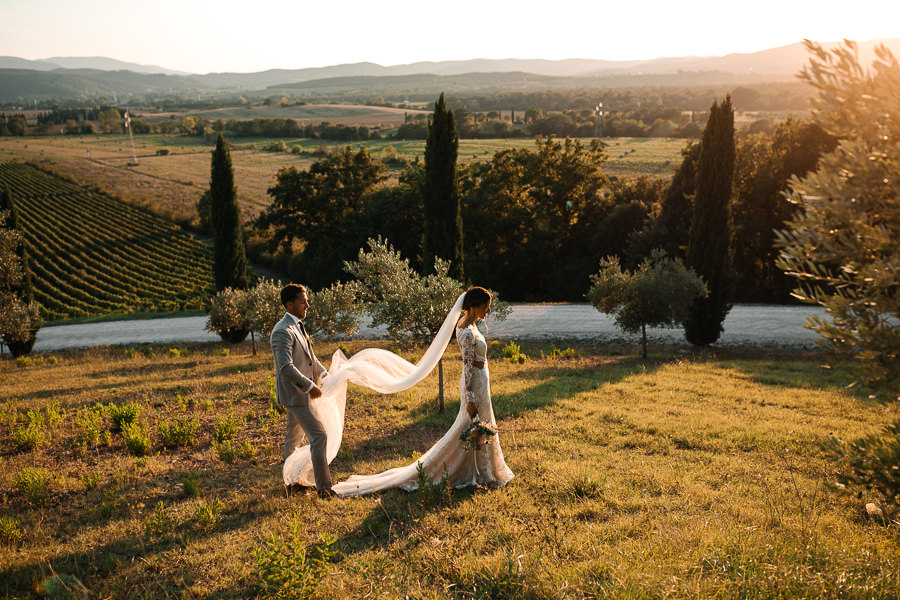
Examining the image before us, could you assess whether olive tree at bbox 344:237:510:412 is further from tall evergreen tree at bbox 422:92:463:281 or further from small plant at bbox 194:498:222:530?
tall evergreen tree at bbox 422:92:463:281

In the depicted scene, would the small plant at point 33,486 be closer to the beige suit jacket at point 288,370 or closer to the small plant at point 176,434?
the small plant at point 176,434

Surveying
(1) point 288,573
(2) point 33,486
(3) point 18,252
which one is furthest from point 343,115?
(1) point 288,573

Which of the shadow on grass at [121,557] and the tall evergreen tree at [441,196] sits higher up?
the tall evergreen tree at [441,196]

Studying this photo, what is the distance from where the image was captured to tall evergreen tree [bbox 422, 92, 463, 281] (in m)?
25.2

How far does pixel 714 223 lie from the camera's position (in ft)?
66.6

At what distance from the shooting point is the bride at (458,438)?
308 inches

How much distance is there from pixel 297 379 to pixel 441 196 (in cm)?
1885

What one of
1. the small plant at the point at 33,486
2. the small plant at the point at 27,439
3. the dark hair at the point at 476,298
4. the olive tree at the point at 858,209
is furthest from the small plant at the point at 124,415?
the olive tree at the point at 858,209

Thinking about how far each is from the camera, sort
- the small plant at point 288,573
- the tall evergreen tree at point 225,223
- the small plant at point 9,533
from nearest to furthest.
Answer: the small plant at point 288,573 → the small plant at point 9,533 → the tall evergreen tree at point 225,223

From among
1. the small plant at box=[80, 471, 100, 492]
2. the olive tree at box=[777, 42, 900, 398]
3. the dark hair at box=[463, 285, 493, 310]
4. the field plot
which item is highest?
the field plot

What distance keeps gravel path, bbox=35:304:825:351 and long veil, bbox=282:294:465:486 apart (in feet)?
44.5

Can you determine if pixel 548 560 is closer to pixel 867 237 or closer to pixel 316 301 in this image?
pixel 867 237

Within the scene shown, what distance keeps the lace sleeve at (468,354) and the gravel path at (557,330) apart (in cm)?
1459

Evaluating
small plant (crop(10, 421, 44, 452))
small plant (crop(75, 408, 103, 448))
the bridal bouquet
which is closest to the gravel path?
small plant (crop(75, 408, 103, 448))
